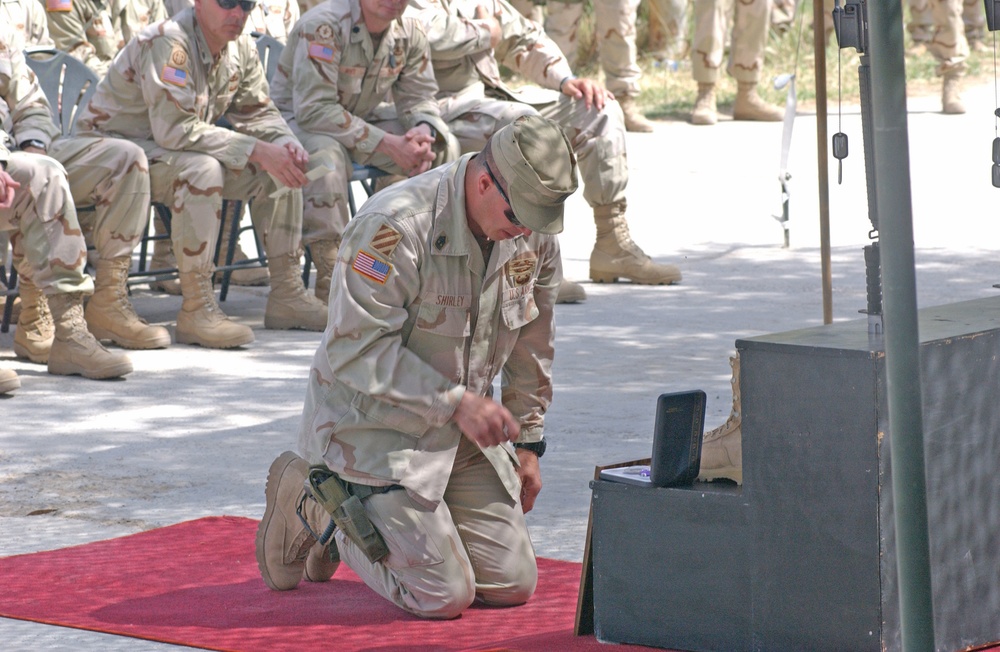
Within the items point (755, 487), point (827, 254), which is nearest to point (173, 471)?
point (827, 254)

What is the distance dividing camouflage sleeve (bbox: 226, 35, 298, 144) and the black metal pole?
5.37 meters

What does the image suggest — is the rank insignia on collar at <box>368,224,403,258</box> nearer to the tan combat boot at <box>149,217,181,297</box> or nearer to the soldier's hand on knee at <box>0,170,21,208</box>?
the soldier's hand on knee at <box>0,170,21,208</box>

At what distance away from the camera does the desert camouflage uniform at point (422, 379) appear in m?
3.43

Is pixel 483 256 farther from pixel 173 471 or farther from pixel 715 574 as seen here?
pixel 173 471

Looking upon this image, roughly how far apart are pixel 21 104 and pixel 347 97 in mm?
A: 1525

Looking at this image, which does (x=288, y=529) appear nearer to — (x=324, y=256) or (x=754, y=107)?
(x=324, y=256)

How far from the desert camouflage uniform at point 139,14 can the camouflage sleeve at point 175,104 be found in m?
2.69

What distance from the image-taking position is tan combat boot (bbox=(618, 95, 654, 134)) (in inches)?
526

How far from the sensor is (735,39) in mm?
13305

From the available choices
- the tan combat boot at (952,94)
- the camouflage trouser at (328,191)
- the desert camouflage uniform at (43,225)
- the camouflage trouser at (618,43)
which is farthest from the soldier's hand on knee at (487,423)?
the tan combat boot at (952,94)

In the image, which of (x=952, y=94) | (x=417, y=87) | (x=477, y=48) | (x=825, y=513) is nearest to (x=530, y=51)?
(x=477, y=48)

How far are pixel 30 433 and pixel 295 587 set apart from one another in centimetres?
188

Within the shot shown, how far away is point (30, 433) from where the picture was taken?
5.34 metres

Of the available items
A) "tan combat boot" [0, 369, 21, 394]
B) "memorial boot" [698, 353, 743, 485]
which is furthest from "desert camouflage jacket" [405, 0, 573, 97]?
"memorial boot" [698, 353, 743, 485]
